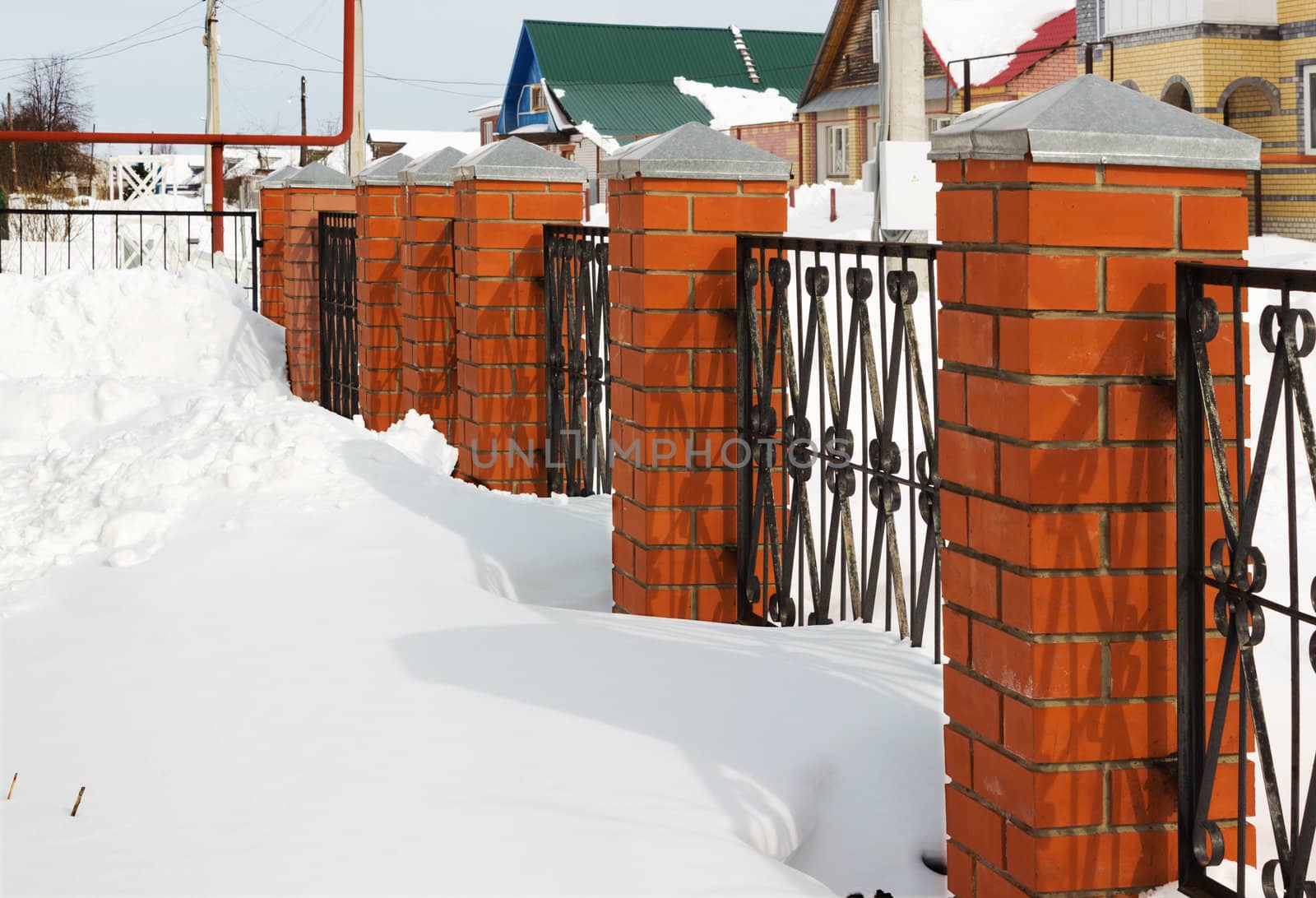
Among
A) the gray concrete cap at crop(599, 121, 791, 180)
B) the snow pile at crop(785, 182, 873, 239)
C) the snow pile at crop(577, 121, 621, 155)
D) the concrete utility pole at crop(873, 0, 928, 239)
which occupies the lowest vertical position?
the gray concrete cap at crop(599, 121, 791, 180)

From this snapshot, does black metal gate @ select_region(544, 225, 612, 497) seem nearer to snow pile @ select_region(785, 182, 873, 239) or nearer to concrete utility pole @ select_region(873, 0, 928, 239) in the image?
concrete utility pole @ select_region(873, 0, 928, 239)

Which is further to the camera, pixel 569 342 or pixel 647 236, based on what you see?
pixel 569 342

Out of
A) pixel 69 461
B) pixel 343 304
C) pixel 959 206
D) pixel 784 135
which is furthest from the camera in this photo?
pixel 784 135

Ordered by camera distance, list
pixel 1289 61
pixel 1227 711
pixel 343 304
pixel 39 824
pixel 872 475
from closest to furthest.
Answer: pixel 1227 711 → pixel 39 824 → pixel 872 475 → pixel 343 304 → pixel 1289 61

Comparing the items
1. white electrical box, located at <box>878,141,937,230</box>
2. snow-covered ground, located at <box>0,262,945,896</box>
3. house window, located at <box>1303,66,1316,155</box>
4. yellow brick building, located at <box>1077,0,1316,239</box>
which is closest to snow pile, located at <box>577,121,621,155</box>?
yellow brick building, located at <box>1077,0,1316,239</box>

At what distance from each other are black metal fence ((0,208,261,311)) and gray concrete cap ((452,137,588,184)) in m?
5.37

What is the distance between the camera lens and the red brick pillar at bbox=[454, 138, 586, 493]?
23.6ft

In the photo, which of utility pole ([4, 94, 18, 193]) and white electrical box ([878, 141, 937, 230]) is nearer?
white electrical box ([878, 141, 937, 230])

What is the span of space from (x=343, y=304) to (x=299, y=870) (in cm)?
788

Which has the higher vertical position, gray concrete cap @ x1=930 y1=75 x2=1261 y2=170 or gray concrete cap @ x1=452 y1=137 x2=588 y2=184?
gray concrete cap @ x1=452 y1=137 x2=588 y2=184

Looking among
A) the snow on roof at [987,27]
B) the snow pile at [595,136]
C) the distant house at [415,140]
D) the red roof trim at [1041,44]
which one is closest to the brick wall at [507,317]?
the red roof trim at [1041,44]

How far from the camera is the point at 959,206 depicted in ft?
9.35

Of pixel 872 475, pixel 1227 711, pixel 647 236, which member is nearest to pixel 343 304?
pixel 647 236

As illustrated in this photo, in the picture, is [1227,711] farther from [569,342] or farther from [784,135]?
[784,135]
